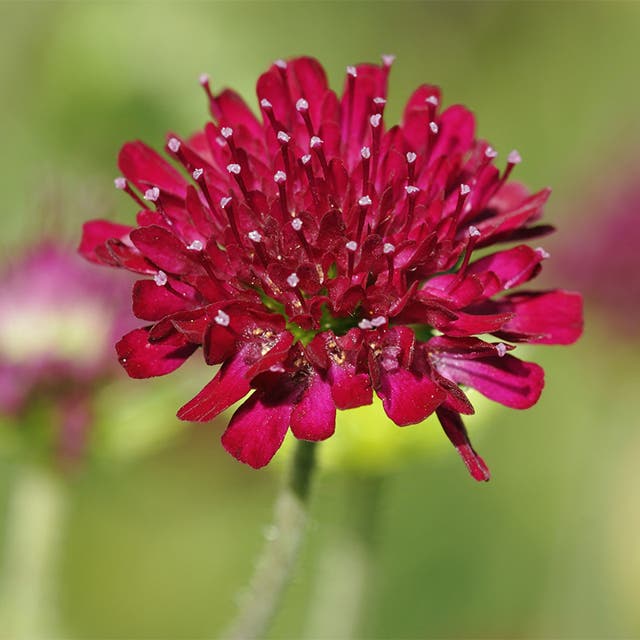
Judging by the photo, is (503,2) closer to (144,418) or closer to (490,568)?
(490,568)

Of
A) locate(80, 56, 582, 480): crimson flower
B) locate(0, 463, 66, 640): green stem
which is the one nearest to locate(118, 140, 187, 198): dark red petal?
locate(80, 56, 582, 480): crimson flower

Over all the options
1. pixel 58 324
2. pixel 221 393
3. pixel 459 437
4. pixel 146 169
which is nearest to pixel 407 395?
pixel 459 437

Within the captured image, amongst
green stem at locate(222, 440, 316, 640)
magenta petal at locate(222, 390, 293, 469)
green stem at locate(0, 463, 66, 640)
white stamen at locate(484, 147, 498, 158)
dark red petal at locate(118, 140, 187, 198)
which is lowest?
green stem at locate(0, 463, 66, 640)

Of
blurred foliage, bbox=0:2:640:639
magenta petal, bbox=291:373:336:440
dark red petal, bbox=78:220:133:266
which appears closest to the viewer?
magenta petal, bbox=291:373:336:440

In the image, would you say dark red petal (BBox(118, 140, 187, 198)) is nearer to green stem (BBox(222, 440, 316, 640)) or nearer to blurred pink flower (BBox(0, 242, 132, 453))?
green stem (BBox(222, 440, 316, 640))

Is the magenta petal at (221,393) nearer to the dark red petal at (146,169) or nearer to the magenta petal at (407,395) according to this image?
the magenta petal at (407,395)

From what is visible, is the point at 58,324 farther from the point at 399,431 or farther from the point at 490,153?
the point at 490,153
